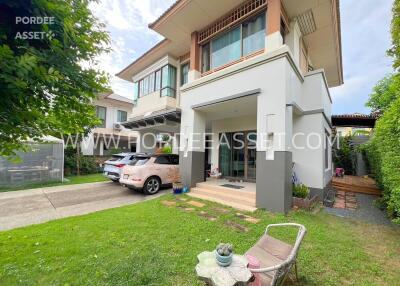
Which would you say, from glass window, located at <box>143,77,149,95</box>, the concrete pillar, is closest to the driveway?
glass window, located at <box>143,77,149,95</box>

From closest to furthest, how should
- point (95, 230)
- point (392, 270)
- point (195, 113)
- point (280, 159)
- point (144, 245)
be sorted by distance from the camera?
point (392, 270) → point (144, 245) → point (95, 230) → point (280, 159) → point (195, 113)

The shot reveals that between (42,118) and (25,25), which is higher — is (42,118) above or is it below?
below

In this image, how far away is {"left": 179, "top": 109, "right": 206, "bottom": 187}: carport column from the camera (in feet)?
28.5

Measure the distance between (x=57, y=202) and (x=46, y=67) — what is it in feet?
23.0

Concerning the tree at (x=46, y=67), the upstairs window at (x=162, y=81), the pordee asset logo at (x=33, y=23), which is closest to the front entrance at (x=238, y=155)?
the upstairs window at (x=162, y=81)

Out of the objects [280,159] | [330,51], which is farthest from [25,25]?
[330,51]

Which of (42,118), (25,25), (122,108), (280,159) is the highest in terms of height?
(122,108)

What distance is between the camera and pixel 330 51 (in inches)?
393

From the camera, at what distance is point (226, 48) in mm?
8445

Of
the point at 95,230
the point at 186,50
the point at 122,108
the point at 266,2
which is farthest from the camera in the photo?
the point at 122,108

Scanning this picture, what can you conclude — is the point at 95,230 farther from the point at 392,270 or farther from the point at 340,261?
the point at 392,270

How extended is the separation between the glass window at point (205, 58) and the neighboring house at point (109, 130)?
12.9 m

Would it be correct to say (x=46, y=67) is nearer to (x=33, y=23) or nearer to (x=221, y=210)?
(x=33, y=23)

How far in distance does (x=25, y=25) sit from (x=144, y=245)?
12.7ft
